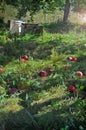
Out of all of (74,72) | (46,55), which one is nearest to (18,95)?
(74,72)

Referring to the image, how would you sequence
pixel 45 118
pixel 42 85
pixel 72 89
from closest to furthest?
pixel 45 118, pixel 72 89, pixel 42 85

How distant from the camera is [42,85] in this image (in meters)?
5.84

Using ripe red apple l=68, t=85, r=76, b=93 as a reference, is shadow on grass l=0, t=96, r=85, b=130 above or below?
below

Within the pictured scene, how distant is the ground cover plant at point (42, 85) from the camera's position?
4699mm

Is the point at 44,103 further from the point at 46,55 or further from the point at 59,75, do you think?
the point at 46,55

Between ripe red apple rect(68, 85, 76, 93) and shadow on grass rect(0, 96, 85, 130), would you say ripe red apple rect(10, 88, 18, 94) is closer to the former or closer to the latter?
shadow on grass rect(0, 96, 85, 130)

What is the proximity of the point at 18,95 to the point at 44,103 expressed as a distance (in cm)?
51

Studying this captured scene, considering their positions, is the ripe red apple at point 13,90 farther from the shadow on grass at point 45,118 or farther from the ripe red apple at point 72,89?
the ripe red apple at point 72,89

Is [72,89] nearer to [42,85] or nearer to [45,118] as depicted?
[42,85]

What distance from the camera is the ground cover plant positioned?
15.4ft

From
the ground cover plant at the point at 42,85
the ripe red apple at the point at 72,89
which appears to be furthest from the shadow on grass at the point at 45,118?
the ripe red apple at the point at 72,89

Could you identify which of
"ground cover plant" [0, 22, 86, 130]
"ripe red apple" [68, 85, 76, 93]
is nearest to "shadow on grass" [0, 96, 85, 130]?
"ground cover plant" [0, 22, 86, 130]

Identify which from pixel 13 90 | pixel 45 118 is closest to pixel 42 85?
pixel 13 90

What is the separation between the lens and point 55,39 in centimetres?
941
